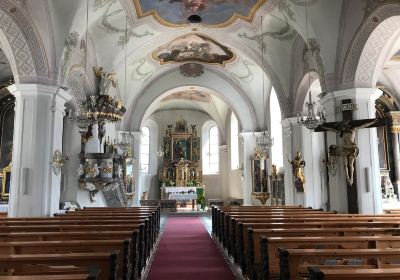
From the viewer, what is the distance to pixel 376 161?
8.44 meters

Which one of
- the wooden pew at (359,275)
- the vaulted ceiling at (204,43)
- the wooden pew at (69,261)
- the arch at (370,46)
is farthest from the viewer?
the vaulted ceiling at (204,43)

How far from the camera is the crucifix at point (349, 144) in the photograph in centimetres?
796

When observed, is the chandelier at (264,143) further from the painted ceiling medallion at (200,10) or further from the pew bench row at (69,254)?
the pew bench row at (69,254)

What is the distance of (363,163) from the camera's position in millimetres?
8438

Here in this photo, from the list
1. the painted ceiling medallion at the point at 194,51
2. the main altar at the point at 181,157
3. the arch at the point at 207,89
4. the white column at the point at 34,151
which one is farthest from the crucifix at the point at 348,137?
the main altar at the point at 181,157

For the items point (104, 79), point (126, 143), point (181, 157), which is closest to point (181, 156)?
point (181, 157)

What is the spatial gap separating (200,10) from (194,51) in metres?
3.85

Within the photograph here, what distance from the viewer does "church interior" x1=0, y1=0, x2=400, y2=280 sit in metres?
3.84

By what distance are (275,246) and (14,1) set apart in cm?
708

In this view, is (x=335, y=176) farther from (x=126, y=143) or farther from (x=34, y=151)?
(x=126, y=143)

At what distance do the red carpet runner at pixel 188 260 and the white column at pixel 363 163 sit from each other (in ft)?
10.6

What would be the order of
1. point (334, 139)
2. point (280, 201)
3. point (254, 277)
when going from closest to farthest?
point (254, 277)
point (334, 139)
point (280, 201)

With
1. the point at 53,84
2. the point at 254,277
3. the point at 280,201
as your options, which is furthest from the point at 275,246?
the point at 280,201

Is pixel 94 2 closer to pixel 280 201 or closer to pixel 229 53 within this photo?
pixel 229 53
